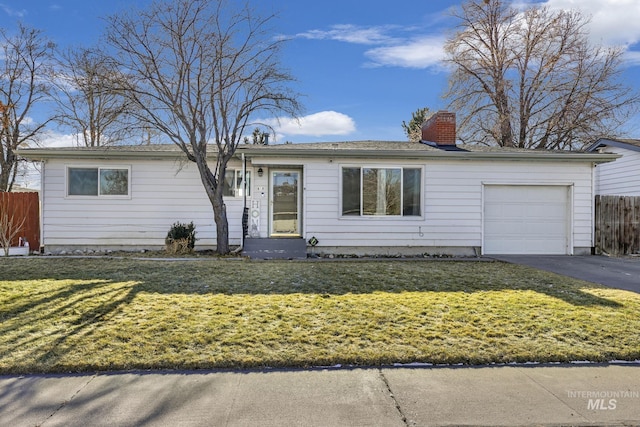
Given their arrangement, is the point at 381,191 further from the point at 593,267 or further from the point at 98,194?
the point at 98,194

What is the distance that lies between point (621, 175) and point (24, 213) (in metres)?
19.9

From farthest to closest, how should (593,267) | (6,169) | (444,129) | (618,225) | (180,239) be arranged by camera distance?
1. (6,169)
2. (444,129)
3. (618,225)
4. (180,239)
5. (593,267)

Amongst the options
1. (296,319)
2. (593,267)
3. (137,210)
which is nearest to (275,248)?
(137,210)

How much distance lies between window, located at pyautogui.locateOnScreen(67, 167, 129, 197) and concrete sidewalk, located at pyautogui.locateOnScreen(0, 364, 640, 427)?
8.87 metres

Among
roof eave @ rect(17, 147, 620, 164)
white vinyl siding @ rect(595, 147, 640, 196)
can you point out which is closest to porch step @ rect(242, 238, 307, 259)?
roof eave @ rect(17, 147, 620, 164)

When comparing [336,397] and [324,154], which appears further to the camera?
[324,154]

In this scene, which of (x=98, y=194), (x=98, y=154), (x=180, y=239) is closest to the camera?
(x=180, y=239)

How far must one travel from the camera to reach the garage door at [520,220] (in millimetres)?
11414

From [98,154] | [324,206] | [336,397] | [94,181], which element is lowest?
[336,397]

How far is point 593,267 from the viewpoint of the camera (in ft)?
30.2

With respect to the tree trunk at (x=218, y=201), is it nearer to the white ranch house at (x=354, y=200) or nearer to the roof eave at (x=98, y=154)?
the white ranch house at (x=354, y=200)

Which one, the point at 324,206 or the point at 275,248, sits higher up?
the point at 324,206

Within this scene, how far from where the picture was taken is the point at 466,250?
1133 centimetres

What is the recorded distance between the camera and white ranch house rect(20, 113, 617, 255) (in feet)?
36.0
